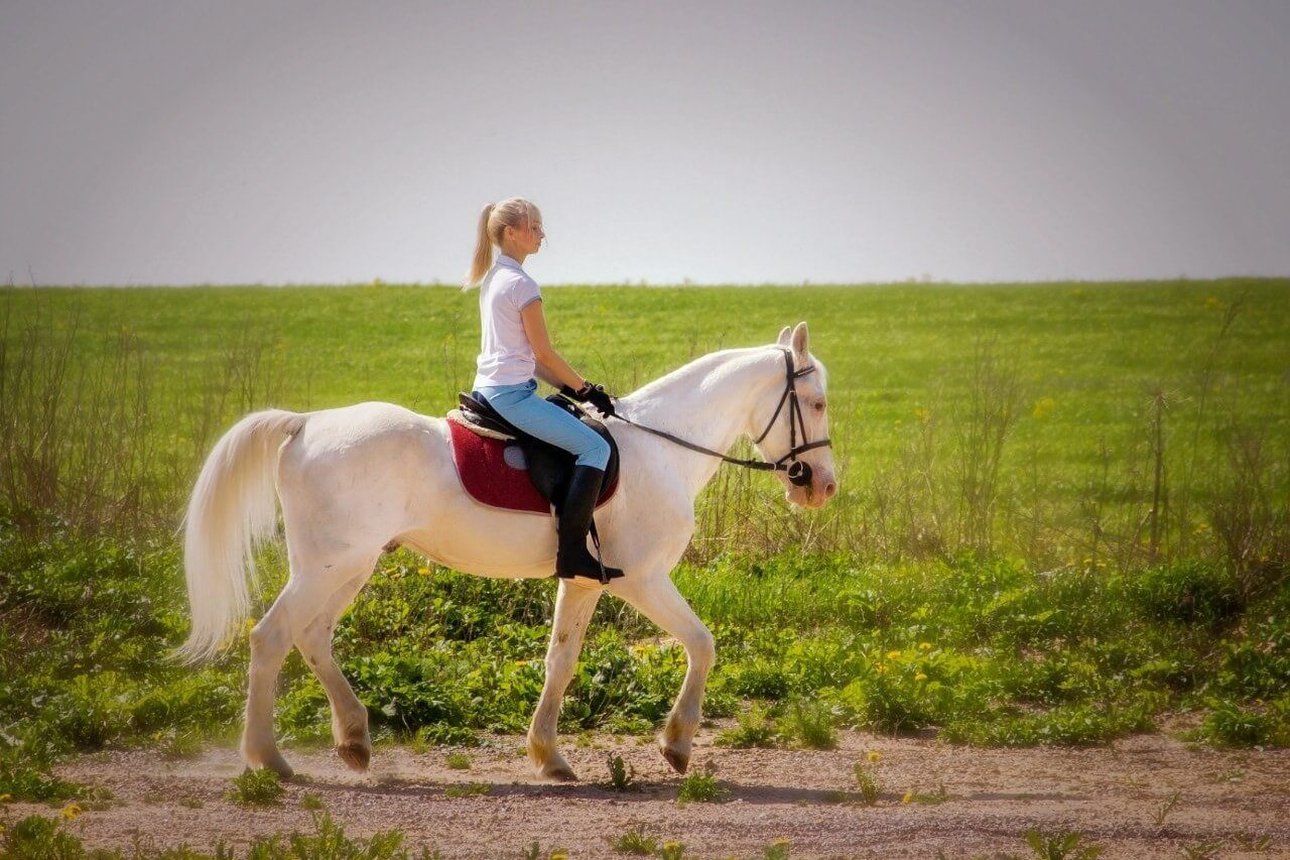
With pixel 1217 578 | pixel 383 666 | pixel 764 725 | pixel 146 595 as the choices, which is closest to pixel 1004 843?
pixel 764 725

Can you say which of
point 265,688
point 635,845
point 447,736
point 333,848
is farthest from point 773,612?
point 333,848

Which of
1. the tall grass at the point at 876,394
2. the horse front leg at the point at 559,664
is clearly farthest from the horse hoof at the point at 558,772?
Answer: the tall grass at the point at 876,394

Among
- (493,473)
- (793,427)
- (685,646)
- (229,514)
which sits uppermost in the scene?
(793,427)

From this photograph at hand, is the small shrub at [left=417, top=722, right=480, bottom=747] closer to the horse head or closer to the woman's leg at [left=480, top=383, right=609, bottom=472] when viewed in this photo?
the woman's leg at [left=480, top=383, right=609, bottom=472]

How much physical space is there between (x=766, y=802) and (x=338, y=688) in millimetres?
2214

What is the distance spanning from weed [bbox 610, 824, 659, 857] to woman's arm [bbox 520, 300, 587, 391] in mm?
2310

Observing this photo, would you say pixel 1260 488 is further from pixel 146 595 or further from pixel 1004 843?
pixel 146 595

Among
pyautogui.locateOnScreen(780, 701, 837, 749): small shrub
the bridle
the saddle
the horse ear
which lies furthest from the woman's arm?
pyautogui.locateOnScreen(780, 701, 837, 749): small shrub

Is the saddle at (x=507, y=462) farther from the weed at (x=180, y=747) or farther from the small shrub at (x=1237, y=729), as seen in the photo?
the small shrub at (x=1237, y=729)

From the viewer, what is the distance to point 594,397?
6.86m

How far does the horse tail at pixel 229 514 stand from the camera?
21.7 ft

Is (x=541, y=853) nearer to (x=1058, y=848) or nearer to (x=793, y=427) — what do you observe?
(x=1058, y=848)

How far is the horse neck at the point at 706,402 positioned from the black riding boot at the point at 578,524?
624 mm

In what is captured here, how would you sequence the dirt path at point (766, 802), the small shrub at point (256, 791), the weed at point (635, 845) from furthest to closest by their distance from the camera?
the small shrub at point (256, 791)
the dirt path at point (766, 802)
the weed at point (635, 845)
